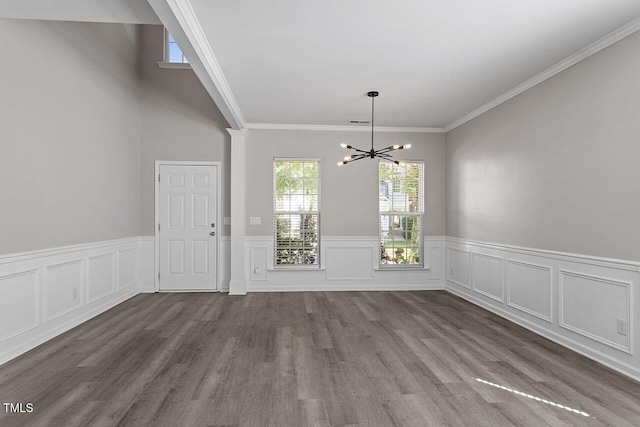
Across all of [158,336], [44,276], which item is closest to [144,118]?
[44,276]

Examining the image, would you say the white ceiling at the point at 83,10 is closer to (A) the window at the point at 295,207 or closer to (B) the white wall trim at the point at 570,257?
(A) the window at the point at 295,207

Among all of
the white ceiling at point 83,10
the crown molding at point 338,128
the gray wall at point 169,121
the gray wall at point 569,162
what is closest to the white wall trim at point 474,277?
the gray wall at point 569,162

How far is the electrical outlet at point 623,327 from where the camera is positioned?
119 inches

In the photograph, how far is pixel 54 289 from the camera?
3871 mm

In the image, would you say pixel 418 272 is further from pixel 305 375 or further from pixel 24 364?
pixel 24 364

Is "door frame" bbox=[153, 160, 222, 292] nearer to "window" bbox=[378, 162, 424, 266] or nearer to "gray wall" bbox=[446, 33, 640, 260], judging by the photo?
"window" bbox=[378, 162, 424, 266]

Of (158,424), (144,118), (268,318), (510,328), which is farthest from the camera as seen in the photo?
(144,118)

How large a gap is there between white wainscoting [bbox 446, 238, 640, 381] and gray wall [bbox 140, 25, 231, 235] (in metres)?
4.16

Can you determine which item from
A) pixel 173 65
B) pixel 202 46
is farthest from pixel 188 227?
pixel 202 46

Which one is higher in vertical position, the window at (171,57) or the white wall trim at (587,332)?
the window at (171,57)

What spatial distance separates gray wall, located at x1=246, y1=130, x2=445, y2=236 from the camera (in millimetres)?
6227

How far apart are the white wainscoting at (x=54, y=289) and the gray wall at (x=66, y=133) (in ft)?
0.53

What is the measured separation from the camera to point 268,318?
4.59 metres

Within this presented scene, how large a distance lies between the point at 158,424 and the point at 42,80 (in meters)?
Answer: 3.47
